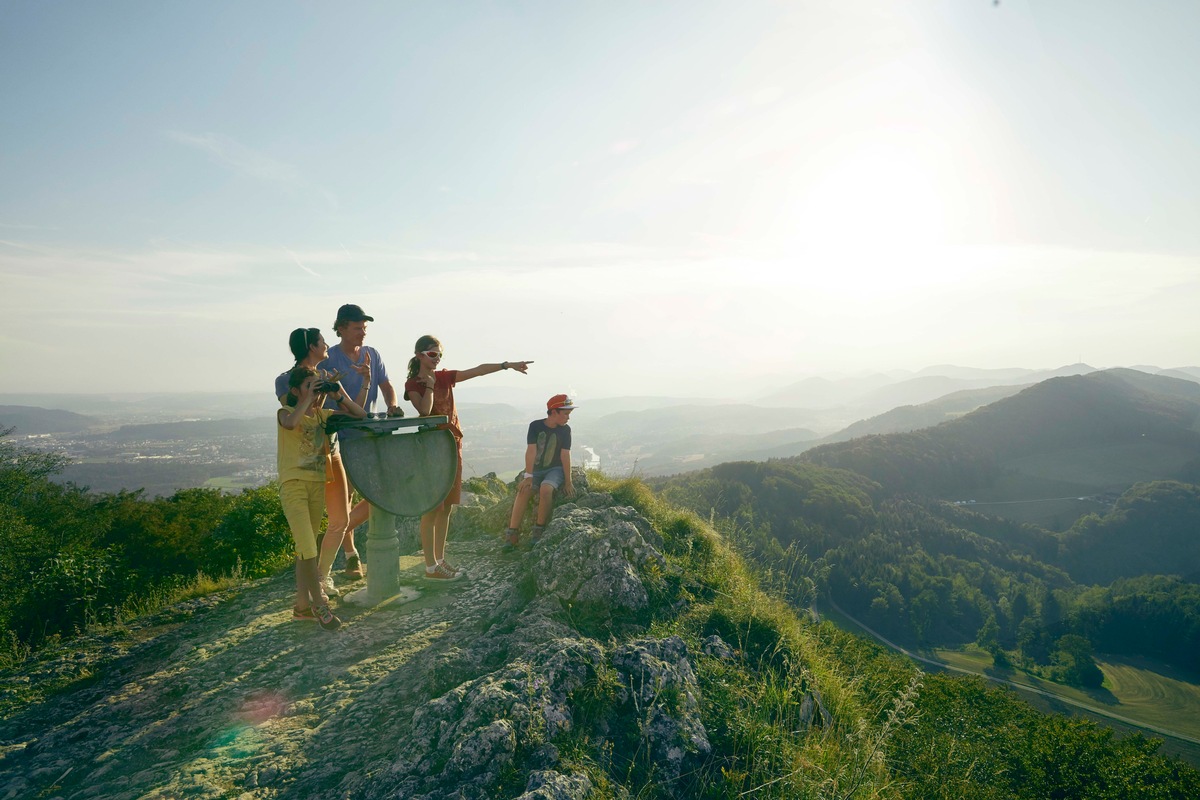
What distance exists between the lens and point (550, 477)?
6.46m

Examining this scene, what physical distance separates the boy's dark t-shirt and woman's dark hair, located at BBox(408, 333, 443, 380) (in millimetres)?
1599

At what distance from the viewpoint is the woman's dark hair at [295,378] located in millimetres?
4289

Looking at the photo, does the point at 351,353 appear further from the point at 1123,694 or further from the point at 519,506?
the point at 1123,694

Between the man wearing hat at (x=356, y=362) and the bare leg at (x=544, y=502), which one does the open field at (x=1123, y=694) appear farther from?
the man wearing hat at (x=356, y=362)

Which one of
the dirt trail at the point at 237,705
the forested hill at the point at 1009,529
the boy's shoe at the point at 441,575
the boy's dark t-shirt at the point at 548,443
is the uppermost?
the boy's dark t-shirt at the point at 548,443

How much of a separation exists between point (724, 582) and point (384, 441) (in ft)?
12.6

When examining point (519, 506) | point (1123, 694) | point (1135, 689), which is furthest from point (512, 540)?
point (1135, 689)

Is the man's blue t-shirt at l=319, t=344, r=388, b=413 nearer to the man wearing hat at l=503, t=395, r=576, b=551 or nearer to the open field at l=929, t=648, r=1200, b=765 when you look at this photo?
the man wearing hat at l=503, t=395, r=576, b=551

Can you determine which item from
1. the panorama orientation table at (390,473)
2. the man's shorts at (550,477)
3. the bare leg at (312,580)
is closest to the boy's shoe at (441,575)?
the panorama orientation table at (390,473)

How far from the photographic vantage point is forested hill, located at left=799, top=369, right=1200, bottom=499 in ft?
375

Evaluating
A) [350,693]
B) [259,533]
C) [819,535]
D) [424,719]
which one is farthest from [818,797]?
[819,535]

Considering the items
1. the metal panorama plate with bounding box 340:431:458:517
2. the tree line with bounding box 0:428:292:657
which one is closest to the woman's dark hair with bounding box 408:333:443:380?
the metal panorama plate with bounding box 340:431:458:517

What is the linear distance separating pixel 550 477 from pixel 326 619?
9.22 feet

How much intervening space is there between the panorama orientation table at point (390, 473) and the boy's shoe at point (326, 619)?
0.55 m
